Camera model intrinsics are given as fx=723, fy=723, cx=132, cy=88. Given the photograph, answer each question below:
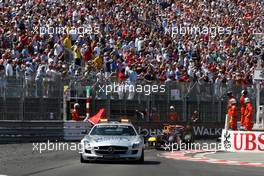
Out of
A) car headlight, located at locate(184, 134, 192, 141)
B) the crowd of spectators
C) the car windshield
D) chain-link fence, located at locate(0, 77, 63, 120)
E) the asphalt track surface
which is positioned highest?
the crowd of spectators

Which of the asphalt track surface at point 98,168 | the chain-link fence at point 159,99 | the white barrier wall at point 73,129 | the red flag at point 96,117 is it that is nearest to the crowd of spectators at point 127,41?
the chain-link fence at point 159,99

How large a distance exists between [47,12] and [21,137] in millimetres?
6385

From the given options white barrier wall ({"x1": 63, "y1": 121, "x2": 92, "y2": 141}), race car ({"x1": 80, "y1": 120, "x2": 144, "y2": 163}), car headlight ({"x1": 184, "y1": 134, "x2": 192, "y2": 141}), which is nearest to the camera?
race car ({"x1": 80, "y1": 120, "x2": 144, "y2": 163})

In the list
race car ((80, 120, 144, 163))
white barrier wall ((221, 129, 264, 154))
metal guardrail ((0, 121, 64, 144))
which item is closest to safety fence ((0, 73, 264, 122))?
metal guardrail ((0, 121, 64, 144))

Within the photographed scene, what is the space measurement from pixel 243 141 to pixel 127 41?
11.0 m

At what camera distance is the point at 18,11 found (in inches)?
1200

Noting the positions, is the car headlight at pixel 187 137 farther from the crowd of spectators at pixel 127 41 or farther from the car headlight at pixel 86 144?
the car headlight at pixel 86 144

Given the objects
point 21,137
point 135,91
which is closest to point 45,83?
point 21,137

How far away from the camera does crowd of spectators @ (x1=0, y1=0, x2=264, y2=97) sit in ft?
93.6

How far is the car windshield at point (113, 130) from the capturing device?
1970 centimetres

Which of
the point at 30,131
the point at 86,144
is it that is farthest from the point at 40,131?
the point at 86,144

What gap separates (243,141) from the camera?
79.7ft

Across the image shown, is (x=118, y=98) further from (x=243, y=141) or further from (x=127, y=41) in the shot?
(x=243, y=141)

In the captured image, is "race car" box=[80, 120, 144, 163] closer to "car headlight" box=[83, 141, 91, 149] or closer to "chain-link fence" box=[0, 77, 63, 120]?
"car headlight" box=[83, 141, 91, 149]
